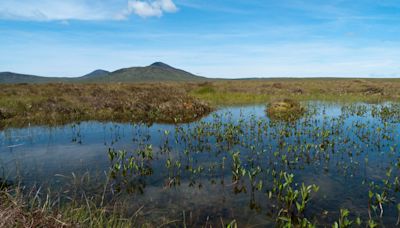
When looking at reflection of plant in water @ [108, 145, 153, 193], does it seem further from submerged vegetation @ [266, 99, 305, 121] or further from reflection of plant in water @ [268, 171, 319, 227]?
submerged vegetation @ [266, 99, 305, 121]

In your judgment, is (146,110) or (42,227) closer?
(42,227)

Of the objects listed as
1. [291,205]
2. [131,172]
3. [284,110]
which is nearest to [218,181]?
[291,205]

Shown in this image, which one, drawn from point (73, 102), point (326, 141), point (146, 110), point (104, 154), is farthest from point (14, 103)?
point (326, 141)

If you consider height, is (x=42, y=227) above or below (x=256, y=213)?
above

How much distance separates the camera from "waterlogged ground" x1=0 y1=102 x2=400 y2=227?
19.4 feet

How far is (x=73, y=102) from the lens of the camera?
2105cm

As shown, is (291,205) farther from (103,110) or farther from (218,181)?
(103,110)

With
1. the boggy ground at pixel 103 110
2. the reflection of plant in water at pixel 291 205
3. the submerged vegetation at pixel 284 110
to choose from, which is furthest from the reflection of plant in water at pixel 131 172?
the submerged vegetation at pixel 284 110

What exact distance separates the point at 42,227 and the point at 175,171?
4.57 m

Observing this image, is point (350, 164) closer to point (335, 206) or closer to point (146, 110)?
point (335, 206)

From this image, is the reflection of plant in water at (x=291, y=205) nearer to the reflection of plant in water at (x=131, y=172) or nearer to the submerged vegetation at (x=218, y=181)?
the submerged vegetation at (x=218, y=181)

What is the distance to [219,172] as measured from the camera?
8305 millimetres

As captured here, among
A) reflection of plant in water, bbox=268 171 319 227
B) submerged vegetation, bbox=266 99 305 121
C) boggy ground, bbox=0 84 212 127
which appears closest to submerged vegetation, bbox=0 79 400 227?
reflection of plant in water, bbox=268 171 319 227

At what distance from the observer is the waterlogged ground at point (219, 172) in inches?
233
